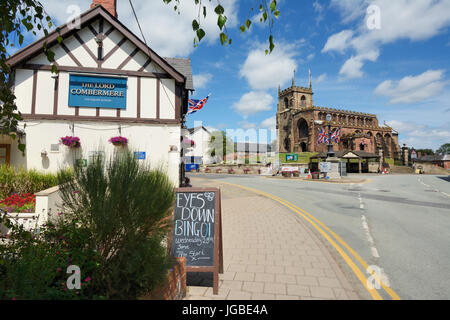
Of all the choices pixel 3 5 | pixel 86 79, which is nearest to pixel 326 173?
pixel 86 79

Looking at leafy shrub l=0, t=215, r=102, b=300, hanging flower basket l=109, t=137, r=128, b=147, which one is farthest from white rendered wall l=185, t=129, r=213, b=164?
leafy shrub l=0, t=215, r=102, b=300

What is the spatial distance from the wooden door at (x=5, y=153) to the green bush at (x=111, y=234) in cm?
956

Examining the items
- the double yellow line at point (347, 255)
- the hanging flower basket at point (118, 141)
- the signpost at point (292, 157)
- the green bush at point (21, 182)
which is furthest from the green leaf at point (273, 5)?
the signpost at point (292, 157)

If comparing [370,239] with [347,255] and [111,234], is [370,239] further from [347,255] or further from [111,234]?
[111,234]

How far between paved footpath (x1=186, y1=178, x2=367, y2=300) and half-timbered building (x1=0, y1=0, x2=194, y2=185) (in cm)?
539

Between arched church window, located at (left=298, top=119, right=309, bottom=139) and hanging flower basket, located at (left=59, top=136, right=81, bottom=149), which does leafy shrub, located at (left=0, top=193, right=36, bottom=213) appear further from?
arched church window, located at (left=298, top=119, right=309, bottom=139)

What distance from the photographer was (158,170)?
2693 millimetres

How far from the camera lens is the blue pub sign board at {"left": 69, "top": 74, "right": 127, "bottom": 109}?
33.4 ft

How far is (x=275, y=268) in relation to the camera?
4.07 meters

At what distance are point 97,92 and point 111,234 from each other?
388 inches

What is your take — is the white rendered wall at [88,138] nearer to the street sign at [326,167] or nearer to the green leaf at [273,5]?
the green leaf at [273,5]

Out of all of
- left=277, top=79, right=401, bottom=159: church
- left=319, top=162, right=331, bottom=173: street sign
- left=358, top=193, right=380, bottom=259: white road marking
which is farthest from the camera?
left=277, top=79, right=401, bottom=159: church

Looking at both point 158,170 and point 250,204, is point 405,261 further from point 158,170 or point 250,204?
point 250,204

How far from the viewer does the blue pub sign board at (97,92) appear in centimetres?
1018
